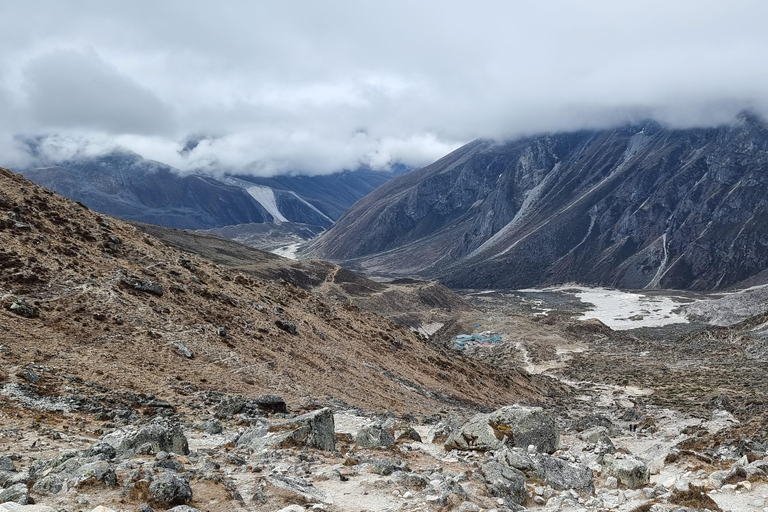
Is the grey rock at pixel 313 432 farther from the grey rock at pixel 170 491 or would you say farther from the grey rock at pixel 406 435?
the grey rock at pixel 170 491

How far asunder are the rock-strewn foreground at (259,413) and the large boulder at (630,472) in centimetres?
8

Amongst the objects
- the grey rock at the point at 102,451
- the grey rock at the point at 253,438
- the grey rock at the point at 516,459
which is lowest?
the grey rock at the point at 516,459

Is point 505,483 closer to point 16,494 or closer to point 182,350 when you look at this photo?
point 16,494

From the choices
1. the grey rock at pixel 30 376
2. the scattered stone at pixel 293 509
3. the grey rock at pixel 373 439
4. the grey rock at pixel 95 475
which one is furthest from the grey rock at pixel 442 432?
the grey rock at pixel 30 376

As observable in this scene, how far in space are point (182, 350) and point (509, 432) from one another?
13.6m

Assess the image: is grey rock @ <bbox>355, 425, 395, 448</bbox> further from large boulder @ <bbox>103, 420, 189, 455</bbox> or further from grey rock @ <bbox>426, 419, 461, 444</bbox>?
large boulder @ <bbox>103, 420, 189, 455</bbox>

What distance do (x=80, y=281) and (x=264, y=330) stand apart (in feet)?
29.7

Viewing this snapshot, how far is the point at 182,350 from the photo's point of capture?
71.4ft

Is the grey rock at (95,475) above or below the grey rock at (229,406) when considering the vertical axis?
above

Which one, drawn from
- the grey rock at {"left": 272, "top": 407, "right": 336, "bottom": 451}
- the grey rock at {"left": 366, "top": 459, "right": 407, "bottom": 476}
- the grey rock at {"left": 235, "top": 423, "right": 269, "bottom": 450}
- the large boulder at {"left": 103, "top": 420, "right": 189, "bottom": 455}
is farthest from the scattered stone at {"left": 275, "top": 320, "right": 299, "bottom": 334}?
the grey rock at {"left": 366, "top": 459, "right": 407, "bottom": 476}

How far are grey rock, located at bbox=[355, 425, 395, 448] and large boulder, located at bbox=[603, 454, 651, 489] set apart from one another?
6.37 meters

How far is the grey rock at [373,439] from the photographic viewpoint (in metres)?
15.9

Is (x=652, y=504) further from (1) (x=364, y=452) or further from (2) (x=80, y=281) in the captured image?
(2) (x=80, y=281)

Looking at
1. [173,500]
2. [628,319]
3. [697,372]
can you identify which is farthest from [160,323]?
[628,319]
